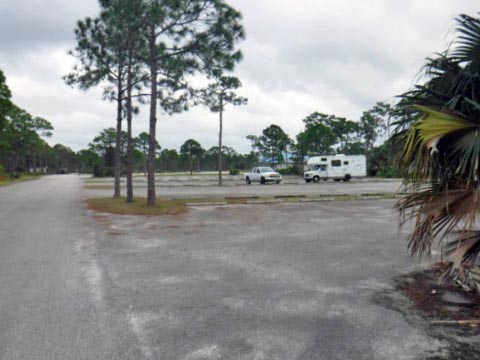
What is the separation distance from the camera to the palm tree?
312cm

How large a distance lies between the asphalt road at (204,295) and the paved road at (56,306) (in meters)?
0.01

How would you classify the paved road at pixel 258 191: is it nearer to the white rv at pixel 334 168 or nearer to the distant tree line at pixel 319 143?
the white rv at pixel 334 168

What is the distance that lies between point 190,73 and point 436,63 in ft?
36.4

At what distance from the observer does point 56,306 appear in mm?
3988

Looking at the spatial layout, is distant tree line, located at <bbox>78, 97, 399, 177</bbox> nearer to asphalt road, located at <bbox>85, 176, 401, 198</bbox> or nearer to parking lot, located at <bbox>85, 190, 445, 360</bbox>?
asphalt road, located at <bbox>85, 176, 401, 198</bbox>

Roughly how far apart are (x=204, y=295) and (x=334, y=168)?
33872 millimetres

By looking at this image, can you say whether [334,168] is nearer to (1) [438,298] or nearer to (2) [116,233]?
(2) [116,233]

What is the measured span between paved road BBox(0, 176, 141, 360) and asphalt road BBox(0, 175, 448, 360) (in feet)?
0.05

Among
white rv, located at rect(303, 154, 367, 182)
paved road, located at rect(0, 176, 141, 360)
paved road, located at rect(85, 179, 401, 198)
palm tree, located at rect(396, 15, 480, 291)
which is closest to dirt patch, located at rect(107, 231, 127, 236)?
paved road, located at rect(0, 176, 141, 360)

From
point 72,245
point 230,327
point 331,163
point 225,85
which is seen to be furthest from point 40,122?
point 230,327

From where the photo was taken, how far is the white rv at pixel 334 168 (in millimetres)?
36281

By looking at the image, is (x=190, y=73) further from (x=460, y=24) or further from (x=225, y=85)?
(x=225, y=85)

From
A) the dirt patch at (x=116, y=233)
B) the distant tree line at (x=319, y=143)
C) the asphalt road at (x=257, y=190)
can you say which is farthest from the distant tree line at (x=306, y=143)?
the dirt patch at (x=116, y=233)

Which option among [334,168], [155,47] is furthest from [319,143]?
[155,47]
